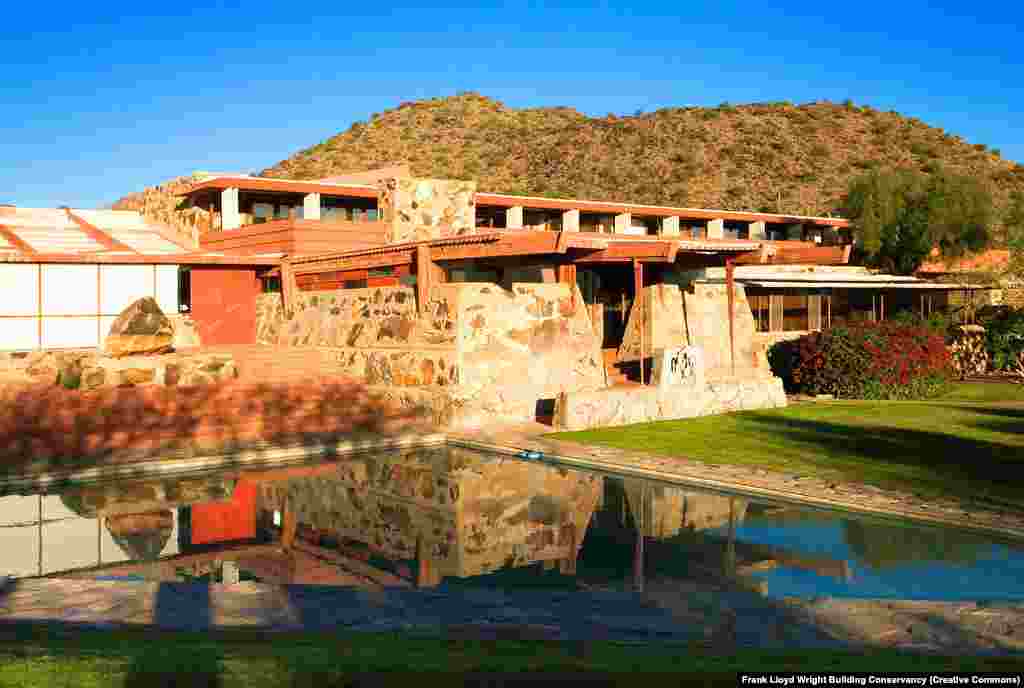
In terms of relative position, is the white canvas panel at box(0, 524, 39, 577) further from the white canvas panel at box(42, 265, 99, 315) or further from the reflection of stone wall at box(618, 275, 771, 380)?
the reflection of stone wall at box(618, 275, 771, 380)

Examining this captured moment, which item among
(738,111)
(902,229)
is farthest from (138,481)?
(738,111)

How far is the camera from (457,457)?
13992mm

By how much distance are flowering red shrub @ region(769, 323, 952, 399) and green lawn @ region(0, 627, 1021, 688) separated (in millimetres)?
16416

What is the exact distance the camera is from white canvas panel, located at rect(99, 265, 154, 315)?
20.8 meters

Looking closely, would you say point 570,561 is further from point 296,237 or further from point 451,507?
point 296,237

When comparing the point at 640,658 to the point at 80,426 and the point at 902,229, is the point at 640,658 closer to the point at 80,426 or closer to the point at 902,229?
the point at 80,426

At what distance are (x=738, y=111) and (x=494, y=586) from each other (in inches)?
2795

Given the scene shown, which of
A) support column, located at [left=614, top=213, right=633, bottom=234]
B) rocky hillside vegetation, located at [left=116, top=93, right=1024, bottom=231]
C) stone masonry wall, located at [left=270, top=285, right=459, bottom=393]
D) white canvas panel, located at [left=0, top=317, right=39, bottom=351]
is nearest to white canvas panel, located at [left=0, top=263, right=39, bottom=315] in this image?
white canvas panel, located at [left=0, top=317, right=39, bottom=351]

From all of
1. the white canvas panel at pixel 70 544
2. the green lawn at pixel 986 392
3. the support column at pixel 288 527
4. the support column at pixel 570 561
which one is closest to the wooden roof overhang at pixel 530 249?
the support column at pixel 288 527

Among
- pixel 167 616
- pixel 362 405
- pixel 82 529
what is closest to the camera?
pixel 167 616

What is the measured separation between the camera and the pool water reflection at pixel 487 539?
7.56 metres

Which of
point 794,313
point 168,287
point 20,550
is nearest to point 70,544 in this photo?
point 20,550

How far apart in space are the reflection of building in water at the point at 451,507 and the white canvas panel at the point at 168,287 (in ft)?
33.4

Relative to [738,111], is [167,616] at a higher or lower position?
lower
